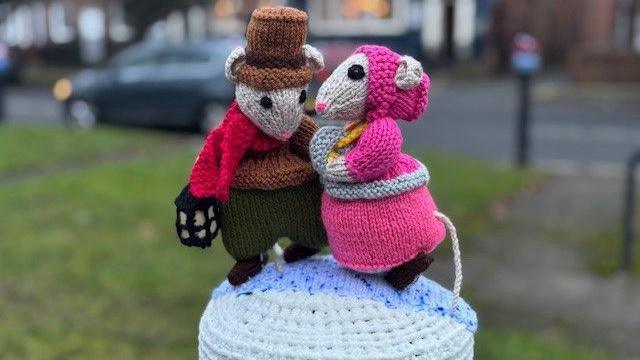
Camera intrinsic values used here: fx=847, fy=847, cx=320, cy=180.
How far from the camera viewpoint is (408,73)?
6.66ft

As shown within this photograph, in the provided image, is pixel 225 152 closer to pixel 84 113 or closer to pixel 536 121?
pixel 84 113

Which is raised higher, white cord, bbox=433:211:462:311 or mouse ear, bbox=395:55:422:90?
mouse ear, bbox=395:55:422:90

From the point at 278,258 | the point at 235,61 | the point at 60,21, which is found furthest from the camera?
the point at 60,21

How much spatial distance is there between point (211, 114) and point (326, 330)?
1116 cm

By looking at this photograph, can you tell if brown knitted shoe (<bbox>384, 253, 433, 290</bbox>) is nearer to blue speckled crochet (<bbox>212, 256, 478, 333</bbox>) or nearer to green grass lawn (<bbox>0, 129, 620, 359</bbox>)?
blue speckled crochet (<bbox>212, 256, 478, 333</bbox>)

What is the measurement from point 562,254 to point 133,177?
4.10 metres

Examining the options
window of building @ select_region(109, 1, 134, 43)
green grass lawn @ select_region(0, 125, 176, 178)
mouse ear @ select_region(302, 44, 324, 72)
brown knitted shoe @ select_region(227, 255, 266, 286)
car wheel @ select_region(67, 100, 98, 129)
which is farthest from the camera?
window of building @ select_region(109, 1, 134, 43)

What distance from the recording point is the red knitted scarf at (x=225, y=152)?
6.97ft

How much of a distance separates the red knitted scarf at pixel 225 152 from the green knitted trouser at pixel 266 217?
70 mm

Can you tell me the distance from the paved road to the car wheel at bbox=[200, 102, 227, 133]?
2.88 metres

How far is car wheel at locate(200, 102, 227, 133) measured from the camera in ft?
42.4

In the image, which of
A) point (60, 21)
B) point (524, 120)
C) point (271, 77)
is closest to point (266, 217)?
point (271, 77)

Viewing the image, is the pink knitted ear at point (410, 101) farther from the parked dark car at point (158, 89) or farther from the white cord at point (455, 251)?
the parked dark car at point (158, 89)

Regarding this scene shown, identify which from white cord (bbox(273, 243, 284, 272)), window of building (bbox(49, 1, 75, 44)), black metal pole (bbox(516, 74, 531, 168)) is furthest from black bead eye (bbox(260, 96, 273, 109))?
window of building (bbox(49, 1, 75, 44))
